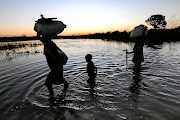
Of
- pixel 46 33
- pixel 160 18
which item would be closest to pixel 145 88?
pixel 46 33

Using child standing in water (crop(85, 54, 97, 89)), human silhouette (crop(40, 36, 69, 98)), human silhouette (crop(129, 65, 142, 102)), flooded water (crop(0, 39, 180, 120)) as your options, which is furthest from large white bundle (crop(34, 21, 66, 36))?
human silhouette (crop(129, 65, 142, 102))

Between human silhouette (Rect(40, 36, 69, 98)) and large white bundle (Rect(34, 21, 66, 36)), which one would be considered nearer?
large white bundle (Rect(34, 21, 66, 36))

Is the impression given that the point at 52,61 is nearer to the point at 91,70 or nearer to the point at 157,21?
the point at 91,70

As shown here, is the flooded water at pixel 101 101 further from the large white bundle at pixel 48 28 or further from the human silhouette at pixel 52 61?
the large white bundle at pixel 48 28

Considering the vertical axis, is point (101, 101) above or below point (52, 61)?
below

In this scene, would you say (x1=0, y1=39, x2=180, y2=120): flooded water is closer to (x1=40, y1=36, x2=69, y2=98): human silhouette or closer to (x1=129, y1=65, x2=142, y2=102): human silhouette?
(x1=129, y1=65, x2=142, y2=102): human silhouette

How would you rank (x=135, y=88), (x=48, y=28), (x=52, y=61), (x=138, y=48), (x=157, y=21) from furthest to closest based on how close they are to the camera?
(x=157, y=21) → (x=138, y=48) → (x=135, y=88) → (x=52, y=61) → (x=48, y=28)

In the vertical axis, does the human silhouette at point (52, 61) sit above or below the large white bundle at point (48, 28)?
below

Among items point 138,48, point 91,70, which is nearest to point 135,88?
point 91,70

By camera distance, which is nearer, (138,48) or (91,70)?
(91,70)

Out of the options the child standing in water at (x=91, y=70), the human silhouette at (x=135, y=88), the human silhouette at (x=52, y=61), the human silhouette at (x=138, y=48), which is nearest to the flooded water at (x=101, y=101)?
the human silhouette at (x=135, y=88)

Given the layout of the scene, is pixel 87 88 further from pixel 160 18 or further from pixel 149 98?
pixel 160 18

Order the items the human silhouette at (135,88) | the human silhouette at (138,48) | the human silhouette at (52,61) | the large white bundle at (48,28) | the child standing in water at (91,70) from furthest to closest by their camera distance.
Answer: the human silhouette at (138,48), the child standing in water at (91,70), the human silhouette at (135,88), the human silhouette at (52,61), the large white bundle at (48,28)

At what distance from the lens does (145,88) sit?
14.0 ft
